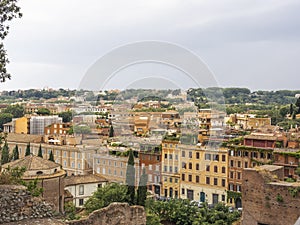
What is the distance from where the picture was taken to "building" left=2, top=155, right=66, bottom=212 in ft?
64.0

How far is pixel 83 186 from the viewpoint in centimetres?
2898

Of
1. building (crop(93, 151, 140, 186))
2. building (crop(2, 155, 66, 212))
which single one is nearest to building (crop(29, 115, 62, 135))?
building (crop(93, 151, 140, 186))

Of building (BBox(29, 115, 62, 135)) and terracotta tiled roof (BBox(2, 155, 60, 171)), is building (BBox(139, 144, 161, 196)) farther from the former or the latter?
building (BBox(29, 115, 62, 135))

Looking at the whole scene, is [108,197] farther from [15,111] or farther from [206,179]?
[15,111]

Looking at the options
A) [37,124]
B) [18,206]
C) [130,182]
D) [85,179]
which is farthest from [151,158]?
[37,124]

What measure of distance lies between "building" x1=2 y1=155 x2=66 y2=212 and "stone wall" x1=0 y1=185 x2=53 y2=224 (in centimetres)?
1187

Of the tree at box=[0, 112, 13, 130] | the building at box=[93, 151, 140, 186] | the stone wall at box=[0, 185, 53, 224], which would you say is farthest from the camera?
the tree at box=[0, 112, 13, 130]

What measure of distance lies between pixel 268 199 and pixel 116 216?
22.2ft

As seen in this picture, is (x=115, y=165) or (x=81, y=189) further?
(x=81, y=189)

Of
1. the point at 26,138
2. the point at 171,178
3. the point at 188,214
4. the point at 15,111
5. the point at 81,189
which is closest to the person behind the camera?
the point at 188,214

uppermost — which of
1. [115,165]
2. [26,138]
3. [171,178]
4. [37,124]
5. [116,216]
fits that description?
[37,124]

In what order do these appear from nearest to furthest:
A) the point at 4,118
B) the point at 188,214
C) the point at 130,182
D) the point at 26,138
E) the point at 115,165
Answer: the point at 188,214, the point at 130,182, the point at 115,165, the point at 26,138, the point at 4,118

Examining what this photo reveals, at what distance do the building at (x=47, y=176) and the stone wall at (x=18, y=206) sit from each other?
11866mm

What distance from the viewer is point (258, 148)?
31219 mm
